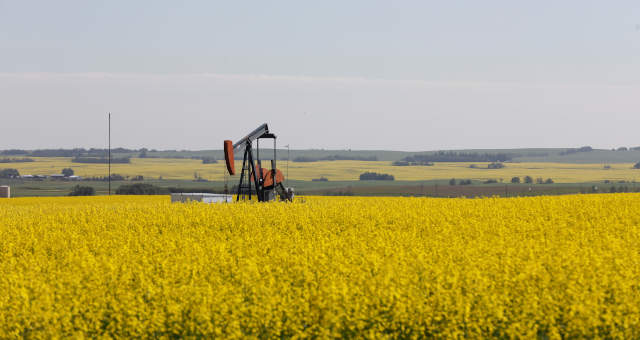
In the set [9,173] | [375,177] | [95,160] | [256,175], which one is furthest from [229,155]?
[95,160]

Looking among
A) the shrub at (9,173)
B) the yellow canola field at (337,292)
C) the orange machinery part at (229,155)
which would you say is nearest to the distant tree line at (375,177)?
the shrub at (9,173)

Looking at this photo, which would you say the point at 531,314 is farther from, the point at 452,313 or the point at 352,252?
the point at 352,252

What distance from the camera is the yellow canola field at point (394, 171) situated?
5251 inches

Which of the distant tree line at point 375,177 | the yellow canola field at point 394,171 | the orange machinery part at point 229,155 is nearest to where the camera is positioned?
the orange machinery part at point 229,155

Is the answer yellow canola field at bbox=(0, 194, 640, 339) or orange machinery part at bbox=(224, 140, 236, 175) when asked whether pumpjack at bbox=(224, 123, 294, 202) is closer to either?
orange machinery part at bbox=(224, 140, 236, 175)

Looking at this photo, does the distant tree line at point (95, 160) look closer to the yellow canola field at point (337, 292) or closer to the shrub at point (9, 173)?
the shrub at point (9, 173)

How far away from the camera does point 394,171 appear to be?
151250 millimetres

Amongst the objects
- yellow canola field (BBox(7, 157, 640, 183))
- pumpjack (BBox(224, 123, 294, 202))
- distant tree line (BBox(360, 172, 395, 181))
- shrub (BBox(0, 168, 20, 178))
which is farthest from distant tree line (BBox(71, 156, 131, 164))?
pumpjack (BBox(224, 123, 294, 202))

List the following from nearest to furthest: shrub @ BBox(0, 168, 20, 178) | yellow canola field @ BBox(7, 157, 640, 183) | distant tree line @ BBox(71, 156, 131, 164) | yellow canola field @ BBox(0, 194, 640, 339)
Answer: yellow canola field @ BBox(0, 194, 640, 339) < shrub @ BBox(0, 168, 20, 178) < yellow canola field @ BBox(7, 157, 640, 183) < distant tree line @ BBox(71, 156, 131, 164)

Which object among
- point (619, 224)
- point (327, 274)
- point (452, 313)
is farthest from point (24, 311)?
point (619, 224)

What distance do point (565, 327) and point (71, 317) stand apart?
629cm

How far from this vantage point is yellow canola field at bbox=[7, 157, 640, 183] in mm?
133375

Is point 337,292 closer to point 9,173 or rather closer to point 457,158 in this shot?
point 9,173

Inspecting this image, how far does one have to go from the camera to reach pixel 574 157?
620 ft
